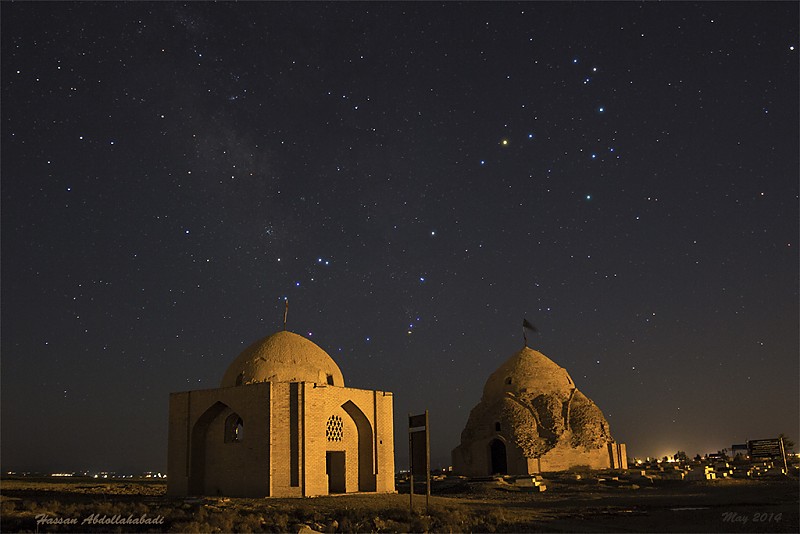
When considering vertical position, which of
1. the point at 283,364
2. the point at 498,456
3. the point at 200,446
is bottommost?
the point at 498,456

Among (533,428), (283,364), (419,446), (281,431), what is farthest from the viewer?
(533,428)

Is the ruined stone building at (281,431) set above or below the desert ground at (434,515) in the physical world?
above

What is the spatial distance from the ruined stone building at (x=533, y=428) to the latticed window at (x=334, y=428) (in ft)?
50.0

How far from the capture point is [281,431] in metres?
25.1

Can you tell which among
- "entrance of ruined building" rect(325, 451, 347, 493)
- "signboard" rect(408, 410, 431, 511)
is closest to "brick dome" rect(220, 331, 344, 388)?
"entrance of ruined building" rect(325, 451, 347, 493)

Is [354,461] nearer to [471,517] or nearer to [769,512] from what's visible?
[471,517]

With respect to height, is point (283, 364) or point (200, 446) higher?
point (283, 364)

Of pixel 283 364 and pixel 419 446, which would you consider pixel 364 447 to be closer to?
pixel 283 364

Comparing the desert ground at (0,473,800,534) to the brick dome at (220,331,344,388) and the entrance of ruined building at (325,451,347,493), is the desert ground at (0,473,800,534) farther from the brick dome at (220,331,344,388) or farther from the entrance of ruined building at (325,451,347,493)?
the brick dome at (220,331,344,388)

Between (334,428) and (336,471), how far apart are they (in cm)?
190

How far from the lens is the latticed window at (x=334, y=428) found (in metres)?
27.0

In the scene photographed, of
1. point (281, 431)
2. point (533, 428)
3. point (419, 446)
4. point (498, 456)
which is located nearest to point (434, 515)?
point (419, 446)

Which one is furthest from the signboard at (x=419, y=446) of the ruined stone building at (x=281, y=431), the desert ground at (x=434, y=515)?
the ruined stone building at (x=281, y=431)

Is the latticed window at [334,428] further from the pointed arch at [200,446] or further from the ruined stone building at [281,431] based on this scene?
the pointed arch at [200,446]
